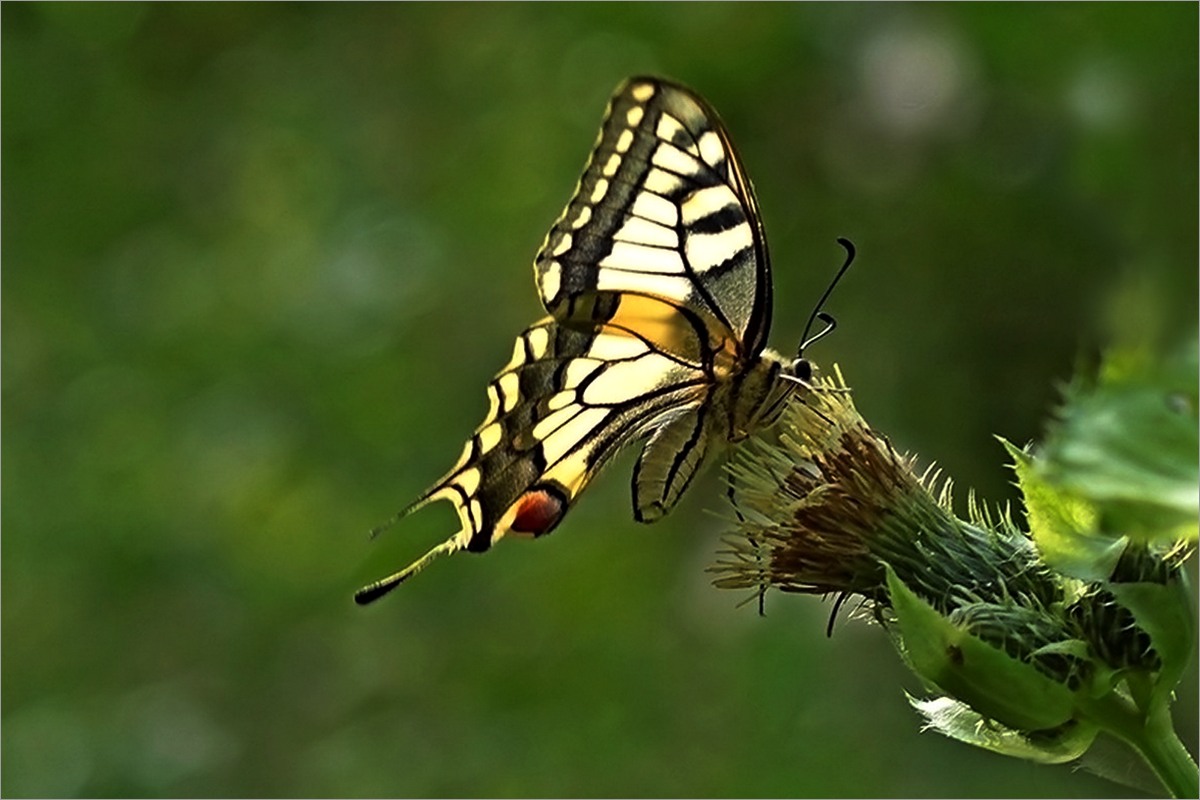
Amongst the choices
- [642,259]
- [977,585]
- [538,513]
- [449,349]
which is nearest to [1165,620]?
[977,585]

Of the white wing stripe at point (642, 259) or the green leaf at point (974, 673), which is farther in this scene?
the white wing stripe at point (642, 259)

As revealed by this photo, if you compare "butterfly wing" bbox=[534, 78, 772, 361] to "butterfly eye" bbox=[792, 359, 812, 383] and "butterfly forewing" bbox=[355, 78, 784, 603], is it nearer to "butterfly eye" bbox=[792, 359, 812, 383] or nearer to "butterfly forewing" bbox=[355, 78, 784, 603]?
"butterfly forewing" bbox=[355, 78, 784, 603]

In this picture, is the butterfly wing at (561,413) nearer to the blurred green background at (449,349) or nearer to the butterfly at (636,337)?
the butterfly at (636,337)

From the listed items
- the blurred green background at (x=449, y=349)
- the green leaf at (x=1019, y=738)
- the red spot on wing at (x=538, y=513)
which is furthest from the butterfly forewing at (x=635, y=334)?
the blurred green background at (x=449, y=349)

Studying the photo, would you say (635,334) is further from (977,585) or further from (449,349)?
(449,349)

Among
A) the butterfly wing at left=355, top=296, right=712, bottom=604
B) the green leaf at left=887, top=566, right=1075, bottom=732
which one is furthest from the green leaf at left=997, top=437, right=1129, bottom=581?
the butterfly wing at left=355, top=296, right=712, bottom=604

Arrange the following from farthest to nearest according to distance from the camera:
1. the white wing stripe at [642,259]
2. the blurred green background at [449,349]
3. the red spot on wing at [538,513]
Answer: the blurred green background at [449,349] < the white wing stripe at [642,259] < the red spot on wing at [538,513]

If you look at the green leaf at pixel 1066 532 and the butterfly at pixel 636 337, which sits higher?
the butterfly at pixel 636 337
